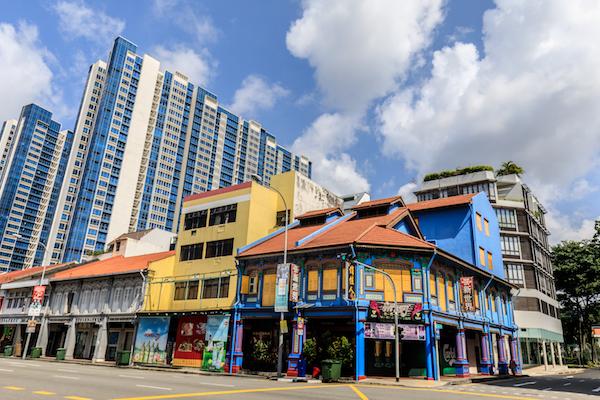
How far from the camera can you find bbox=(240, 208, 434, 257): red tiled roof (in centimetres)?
2639

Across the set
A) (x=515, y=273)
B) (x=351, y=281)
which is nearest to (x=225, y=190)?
(x=351, y=281)

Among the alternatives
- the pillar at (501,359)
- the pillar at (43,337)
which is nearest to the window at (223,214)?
the pillar at (43,337)

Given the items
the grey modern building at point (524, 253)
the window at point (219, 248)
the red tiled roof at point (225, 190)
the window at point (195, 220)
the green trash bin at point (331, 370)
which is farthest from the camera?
the grey modern building at point (524, 253)

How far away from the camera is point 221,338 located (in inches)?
1190

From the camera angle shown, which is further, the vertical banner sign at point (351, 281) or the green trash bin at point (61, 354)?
the green trash bin at point (61, 354)

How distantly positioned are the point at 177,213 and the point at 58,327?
63.2 m

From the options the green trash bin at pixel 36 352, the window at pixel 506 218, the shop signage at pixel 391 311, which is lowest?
the green trash bin at pixel 36 352

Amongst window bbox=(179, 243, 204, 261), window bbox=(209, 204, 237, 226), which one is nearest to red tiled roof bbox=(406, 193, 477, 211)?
window bbox=(209, 204, 237, 226)

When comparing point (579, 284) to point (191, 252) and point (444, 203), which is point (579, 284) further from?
point (191, 252)

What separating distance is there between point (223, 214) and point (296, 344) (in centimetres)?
1551

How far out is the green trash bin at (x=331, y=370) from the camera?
22.8 metres

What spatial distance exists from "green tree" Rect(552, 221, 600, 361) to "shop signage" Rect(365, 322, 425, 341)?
1730 inches

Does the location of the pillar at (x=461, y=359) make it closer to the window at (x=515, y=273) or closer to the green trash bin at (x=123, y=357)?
the green trash bin at (x=123, y=357)

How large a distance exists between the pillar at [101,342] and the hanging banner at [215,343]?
12304mm
